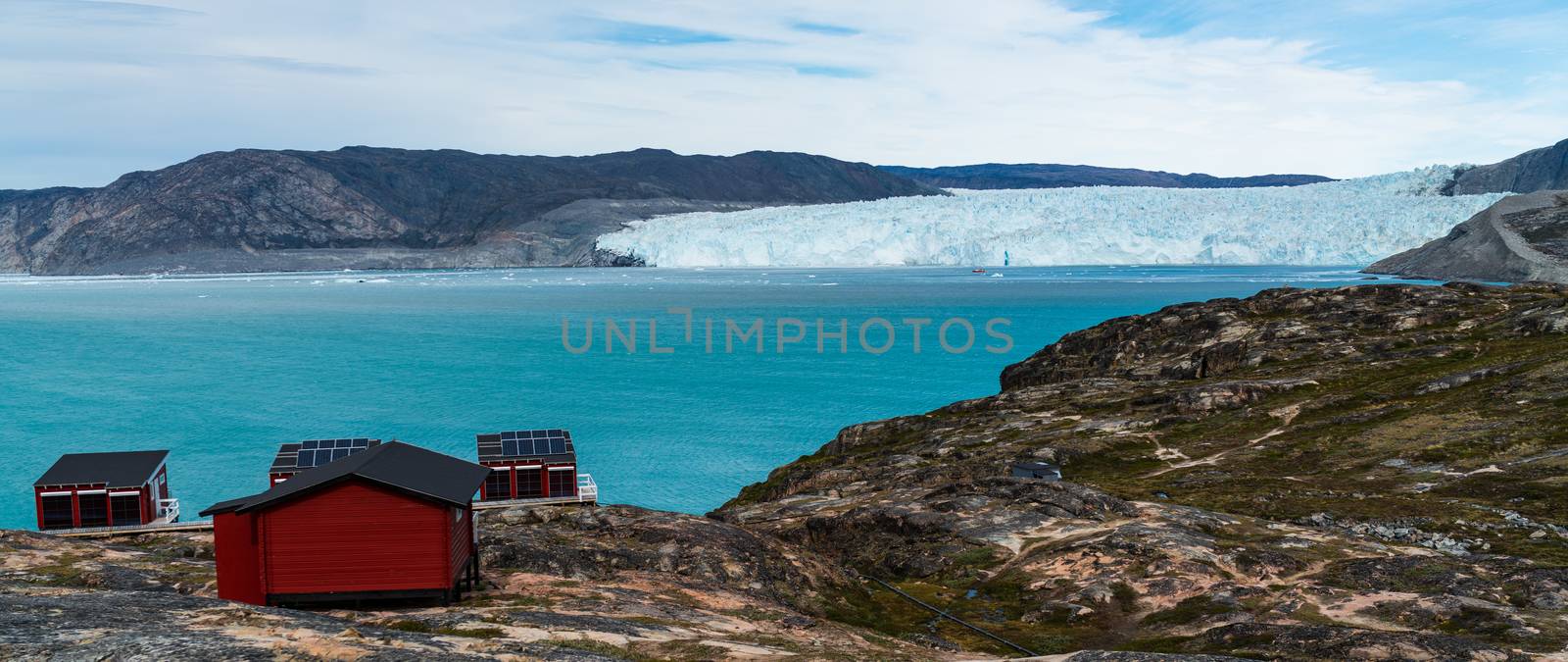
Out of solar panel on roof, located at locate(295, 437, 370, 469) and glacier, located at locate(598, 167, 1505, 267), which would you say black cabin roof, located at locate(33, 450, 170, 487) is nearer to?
solar panel on roof, located at locate(295, 437, 370, 469)

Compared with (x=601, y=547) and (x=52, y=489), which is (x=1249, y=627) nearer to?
(x=601, y=547)

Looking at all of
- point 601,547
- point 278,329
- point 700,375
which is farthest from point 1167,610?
point 278,329

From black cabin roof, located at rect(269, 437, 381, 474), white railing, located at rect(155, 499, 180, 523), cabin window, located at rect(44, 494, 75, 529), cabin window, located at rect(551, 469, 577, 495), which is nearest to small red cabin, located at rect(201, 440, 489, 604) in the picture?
black cabin roof, located at rect(269, 437, 381, 474)

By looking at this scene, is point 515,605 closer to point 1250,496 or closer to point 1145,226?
point 1250,496

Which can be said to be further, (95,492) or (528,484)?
(528,484)

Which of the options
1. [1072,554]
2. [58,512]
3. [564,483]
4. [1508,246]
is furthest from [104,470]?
[1508,246]

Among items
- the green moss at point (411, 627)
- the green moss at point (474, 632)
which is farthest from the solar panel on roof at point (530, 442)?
the green moss at point (474, 632)

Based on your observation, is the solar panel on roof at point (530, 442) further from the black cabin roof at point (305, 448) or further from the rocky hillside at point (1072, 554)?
the rocky hillside at point (1072, 554)
